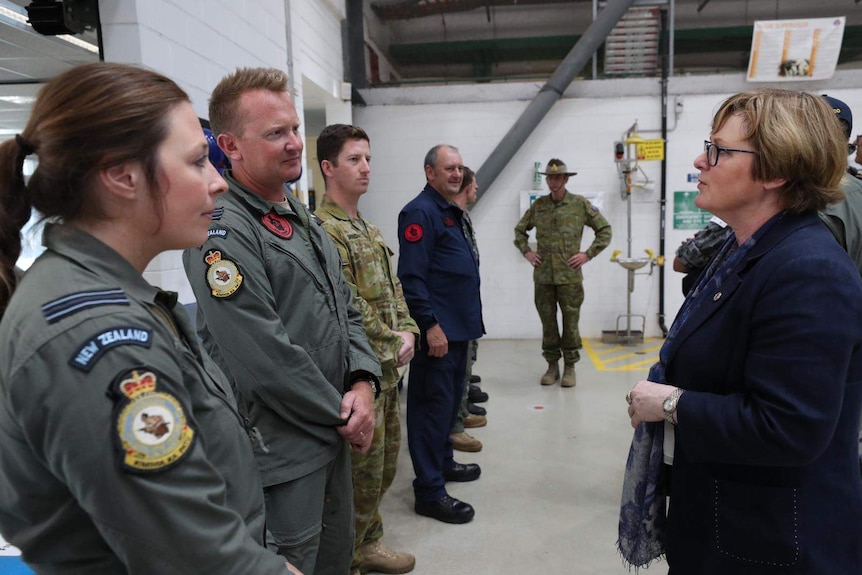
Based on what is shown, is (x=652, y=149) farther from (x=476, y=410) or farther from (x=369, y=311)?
(x=369, y=311)

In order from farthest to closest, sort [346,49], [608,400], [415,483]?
[346,49] < [608,400] < [415,483]

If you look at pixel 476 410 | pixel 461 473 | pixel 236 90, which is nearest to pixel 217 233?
pixel 236 90

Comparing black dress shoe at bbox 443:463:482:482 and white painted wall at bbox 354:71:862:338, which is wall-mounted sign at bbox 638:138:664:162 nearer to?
white painted wall at bbox 354:71:862:338

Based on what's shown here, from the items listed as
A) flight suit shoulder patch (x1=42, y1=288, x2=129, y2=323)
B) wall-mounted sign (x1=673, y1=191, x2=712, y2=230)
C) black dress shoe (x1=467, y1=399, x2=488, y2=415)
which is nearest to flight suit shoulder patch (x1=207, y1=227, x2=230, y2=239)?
flight suit shoulder patch (x1=42, y1=288, x2=129, y2=323)

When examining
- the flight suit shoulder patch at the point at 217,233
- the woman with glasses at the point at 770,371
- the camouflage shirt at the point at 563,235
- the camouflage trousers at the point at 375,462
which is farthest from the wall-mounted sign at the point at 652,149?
the flight suit shoulder patch at the point at 217,233

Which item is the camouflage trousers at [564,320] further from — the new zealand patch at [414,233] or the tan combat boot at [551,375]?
the new zealand patch at [414,233]

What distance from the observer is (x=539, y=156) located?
612 cm

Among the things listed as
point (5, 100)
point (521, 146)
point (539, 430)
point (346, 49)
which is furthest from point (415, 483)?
point (346, 49)

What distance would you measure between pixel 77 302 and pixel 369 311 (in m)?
1.43

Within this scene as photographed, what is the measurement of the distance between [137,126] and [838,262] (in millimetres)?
1204

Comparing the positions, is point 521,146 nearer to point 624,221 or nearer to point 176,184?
point 624,221

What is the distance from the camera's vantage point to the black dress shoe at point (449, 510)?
2.69 m

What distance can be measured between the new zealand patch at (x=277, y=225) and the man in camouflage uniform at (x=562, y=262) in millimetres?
3568

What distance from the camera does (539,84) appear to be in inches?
236
